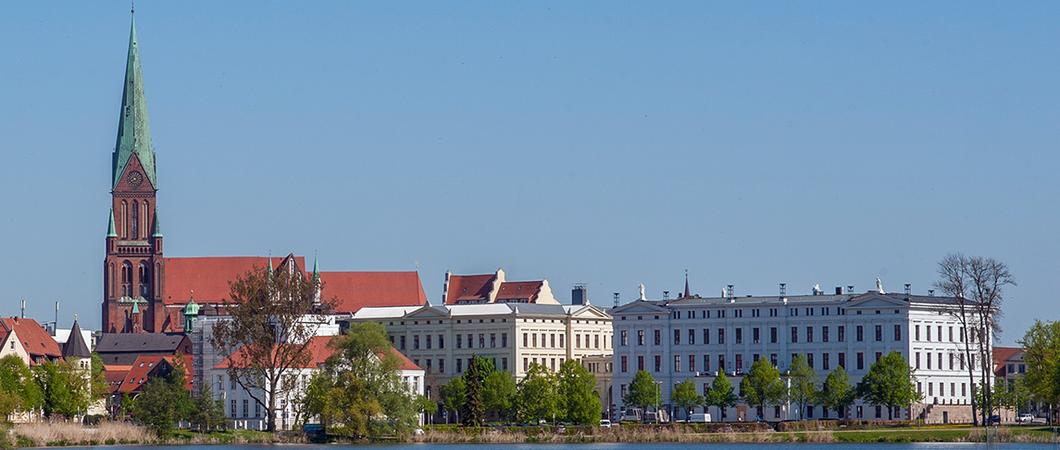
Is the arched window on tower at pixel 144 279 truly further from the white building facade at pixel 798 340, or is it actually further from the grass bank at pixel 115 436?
the grass bank at pixel 115 436

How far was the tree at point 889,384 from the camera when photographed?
417 feet

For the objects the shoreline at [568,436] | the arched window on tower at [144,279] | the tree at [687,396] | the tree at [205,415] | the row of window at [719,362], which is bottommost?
the shoreline at [568,436]

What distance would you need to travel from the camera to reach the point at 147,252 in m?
200

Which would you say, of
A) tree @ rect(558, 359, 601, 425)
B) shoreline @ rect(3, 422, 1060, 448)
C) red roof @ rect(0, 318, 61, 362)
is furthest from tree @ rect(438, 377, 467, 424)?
red roof @ rect(0, 318, 61, 362)

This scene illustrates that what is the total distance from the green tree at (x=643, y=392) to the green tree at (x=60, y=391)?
3482 cm

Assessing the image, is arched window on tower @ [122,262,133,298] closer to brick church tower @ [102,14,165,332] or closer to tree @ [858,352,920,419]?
brick church tower @ [102,14,165,332]

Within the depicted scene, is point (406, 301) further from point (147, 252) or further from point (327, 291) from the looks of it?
point (147, 252)

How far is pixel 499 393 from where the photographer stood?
141 meters

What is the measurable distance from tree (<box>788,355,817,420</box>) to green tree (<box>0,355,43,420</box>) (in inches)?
1756

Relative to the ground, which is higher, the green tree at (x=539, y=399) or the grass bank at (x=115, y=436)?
the green tree at (x=539, y=399)

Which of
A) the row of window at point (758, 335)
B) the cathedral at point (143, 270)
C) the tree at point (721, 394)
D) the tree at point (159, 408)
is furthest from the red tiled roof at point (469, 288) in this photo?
the tree at point (159, 408)

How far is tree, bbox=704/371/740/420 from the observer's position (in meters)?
136

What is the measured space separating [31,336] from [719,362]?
1960 inches

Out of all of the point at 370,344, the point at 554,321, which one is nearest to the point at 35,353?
the point at 554,321
